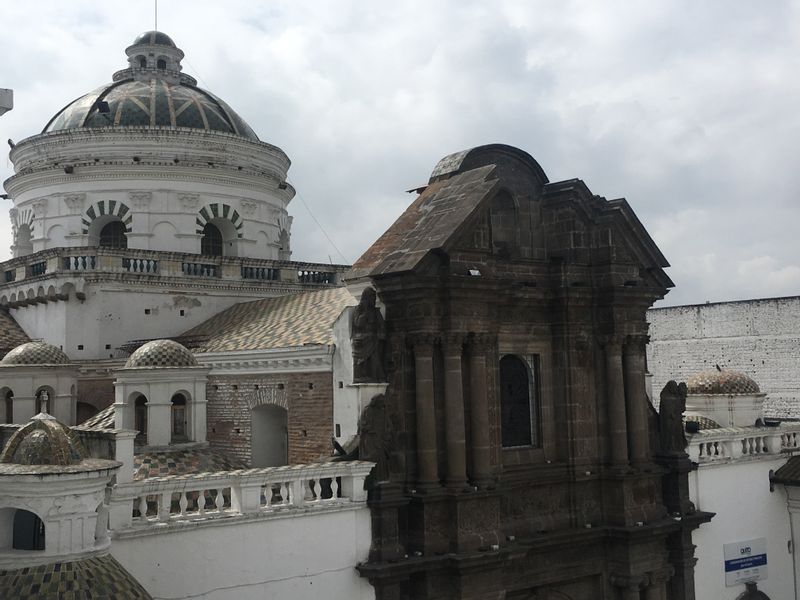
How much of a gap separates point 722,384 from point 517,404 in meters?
9.27

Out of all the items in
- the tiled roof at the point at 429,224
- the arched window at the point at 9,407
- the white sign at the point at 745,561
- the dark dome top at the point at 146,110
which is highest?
the dark dome top at the point at 146,110

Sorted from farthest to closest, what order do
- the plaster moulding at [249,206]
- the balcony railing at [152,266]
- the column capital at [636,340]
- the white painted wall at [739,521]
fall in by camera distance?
1. the plaster moulding at [249,206]
2. the balcony railing at [152,266]
3. the white painted wall at [739,521]
4. the column capital at [636,340]

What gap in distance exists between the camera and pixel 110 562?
443 inches

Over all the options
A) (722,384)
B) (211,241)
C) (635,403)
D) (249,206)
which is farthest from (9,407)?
(722,384)

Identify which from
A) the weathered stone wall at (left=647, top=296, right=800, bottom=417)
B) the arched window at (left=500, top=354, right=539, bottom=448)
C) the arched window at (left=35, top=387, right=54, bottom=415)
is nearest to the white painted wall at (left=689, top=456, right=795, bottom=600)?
the arched window at (left=500, top=354, right=539, bottom=448)

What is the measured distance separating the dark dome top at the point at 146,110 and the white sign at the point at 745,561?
61.8 feet

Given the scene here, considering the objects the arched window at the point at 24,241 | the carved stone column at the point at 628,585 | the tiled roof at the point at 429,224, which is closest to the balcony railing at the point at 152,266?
the arched window at the point at 24,241

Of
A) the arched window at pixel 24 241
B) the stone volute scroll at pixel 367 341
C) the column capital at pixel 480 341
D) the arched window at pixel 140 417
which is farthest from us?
the arched window at pixel 24 241

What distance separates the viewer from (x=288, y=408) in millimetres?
18359

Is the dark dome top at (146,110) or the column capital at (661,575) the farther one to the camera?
the dark dome top at (146,110)

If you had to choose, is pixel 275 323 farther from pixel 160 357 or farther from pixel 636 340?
pixel 636 340

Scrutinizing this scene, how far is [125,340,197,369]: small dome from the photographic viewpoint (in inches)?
765

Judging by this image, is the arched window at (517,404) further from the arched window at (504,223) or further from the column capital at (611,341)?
the arched window at (504,223)

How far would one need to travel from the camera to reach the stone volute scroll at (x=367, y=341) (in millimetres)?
15961
